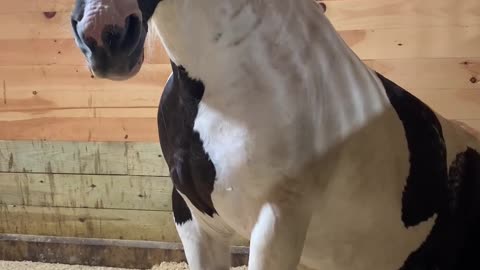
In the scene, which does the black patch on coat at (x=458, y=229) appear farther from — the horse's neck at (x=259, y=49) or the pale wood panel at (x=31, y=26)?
the pale wood panel at (x=31, y=26)

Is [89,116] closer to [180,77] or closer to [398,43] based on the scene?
[398,43]

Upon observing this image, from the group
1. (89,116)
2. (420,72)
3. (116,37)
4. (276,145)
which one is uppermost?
(116,37)

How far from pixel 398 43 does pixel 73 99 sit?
2.21 ft

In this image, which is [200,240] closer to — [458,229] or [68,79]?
[458,229]

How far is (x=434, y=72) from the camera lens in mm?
1180

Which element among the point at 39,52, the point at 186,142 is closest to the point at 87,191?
the point at 39,52

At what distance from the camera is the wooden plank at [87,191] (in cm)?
142

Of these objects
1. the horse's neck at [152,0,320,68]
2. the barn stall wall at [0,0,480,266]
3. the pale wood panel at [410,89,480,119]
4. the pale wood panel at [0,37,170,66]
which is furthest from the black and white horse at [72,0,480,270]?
the pale wood panel at [0,37,170,66]

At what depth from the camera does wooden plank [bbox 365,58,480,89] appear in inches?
45.9

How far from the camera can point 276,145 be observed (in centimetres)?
60

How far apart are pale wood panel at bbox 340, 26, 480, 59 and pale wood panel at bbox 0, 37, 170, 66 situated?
561 mm

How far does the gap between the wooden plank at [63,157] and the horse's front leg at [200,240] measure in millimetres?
658

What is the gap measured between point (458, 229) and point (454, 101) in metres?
0.42

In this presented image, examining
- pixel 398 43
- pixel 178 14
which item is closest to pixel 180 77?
pixel 178 14
